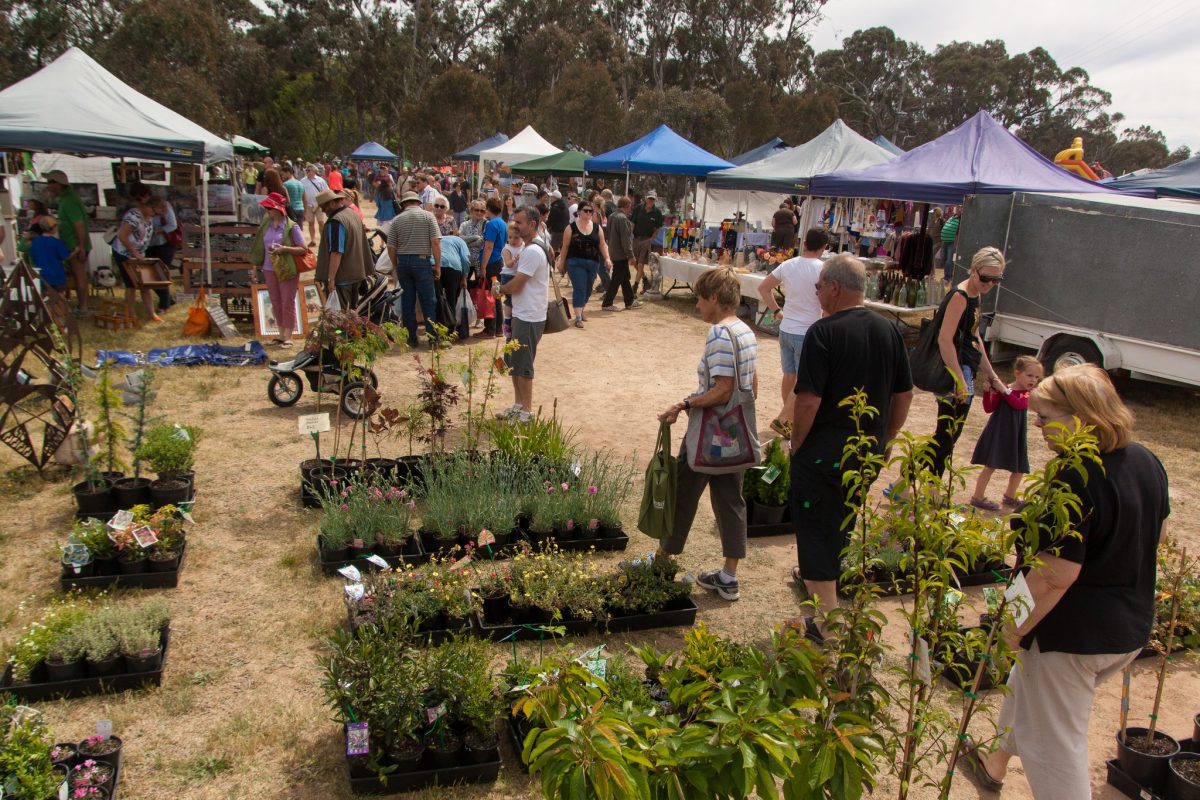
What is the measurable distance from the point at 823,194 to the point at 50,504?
1068 centimetres

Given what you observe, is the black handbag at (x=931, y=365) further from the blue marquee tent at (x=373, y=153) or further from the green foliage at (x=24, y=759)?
the blue marquee tent at (x=373, y=153)

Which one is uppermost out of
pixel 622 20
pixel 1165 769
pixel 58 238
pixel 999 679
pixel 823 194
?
pixel 622 20

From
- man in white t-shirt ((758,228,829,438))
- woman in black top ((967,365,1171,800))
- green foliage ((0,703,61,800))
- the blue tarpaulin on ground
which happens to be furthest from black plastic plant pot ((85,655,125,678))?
the blue tarpaulin on ground

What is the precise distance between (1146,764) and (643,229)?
1306 centimetres

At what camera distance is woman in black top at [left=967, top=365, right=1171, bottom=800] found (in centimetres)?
249

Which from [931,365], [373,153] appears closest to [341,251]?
[931,365]

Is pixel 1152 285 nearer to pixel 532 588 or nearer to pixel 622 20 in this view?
pixel 532 588

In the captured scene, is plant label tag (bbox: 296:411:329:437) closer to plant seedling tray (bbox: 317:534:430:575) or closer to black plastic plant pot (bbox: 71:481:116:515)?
plant seedling tray (bbox: 317:534:430:575)

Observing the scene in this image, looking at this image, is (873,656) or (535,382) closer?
(873,656)

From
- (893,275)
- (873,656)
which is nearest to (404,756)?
(873,656)

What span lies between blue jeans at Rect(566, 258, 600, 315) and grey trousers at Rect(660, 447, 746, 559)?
7.15 metres

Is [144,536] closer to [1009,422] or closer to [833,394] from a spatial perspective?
[833,394]

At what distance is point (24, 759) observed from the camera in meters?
2.59

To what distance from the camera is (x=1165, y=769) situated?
3240mm
